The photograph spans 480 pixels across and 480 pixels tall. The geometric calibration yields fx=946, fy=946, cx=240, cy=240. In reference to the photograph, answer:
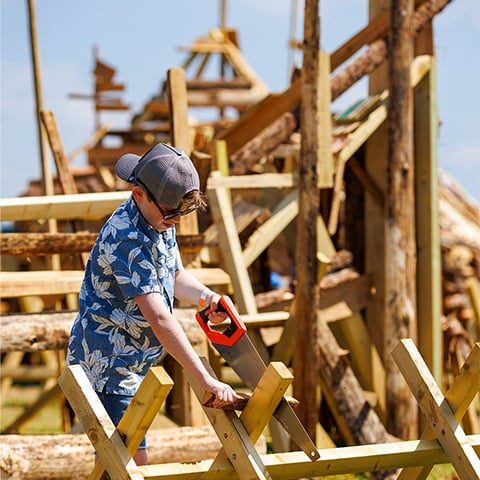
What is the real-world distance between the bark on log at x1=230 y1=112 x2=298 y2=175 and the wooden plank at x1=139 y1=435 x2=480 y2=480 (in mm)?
4176

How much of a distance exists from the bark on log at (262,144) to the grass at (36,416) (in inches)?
104

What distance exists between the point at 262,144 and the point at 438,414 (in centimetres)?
429

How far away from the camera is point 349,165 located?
897 cm

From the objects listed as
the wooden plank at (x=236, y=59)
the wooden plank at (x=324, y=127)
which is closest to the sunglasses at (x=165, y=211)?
the wooden plank at (x=324, y=127)

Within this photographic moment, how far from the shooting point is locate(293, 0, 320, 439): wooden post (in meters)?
6.73

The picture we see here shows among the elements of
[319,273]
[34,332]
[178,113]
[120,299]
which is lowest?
[319,273]

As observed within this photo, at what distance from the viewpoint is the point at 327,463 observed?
375 centimetres

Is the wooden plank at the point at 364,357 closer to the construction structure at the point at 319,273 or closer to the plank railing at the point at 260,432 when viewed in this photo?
the construction structure at the point at 319,273

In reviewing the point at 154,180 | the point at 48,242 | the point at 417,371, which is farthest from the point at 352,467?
the point at 48,242

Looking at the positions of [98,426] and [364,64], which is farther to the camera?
[364,64]

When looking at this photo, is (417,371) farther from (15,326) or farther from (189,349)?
(15,326)

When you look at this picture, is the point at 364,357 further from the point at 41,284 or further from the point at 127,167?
the point at 127,167

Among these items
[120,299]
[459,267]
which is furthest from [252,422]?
[459,267]

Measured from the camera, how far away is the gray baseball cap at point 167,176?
3.60 m
